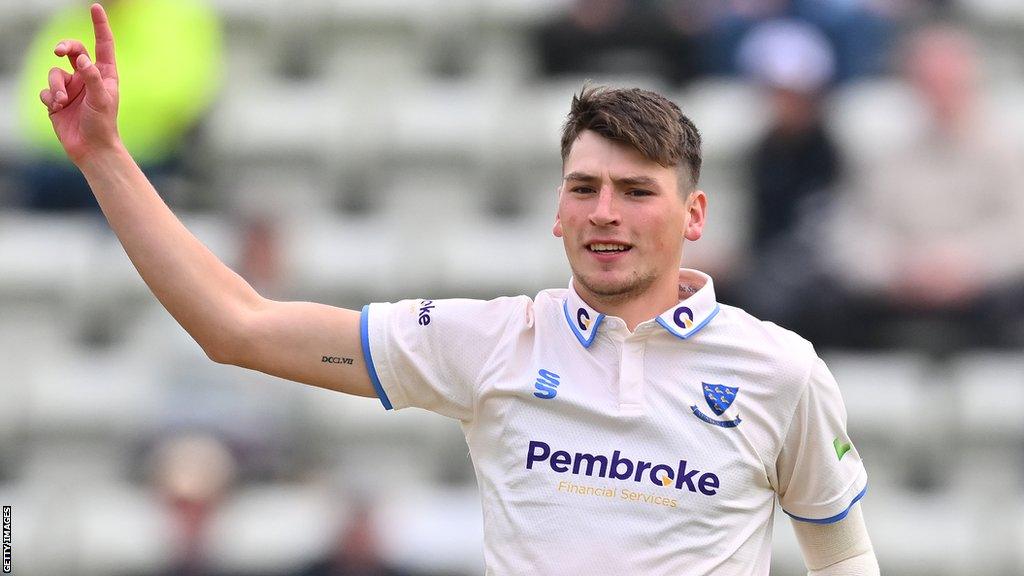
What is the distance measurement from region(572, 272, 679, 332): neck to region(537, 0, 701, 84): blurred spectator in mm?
4408

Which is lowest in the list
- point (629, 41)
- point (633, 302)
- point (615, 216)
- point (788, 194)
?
point (633, 302)

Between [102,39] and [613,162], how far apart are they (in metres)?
1.03

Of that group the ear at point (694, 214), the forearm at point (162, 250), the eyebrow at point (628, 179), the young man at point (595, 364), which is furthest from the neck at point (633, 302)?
the forearm at point (162, 250)

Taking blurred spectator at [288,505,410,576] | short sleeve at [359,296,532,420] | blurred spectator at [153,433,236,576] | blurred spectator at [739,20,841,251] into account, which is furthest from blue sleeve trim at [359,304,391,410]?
blurred spectator at [739,20,841,251]

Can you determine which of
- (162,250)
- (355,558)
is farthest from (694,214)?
(355,558)

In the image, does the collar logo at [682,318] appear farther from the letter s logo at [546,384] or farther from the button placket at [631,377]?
the letter s logo at [546,384]

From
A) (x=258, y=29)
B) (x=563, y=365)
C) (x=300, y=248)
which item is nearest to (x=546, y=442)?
(x=563, y=365)

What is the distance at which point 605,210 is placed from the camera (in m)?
3.00

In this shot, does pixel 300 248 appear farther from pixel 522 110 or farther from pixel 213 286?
pixel 213 286

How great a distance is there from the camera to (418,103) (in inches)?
307

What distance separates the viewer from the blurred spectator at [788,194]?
265 inches

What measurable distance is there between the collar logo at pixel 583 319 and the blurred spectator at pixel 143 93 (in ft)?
14.3

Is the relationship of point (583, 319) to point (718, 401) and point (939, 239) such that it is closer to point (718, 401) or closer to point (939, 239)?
point (718, 401)

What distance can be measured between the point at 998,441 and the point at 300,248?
344 cm
